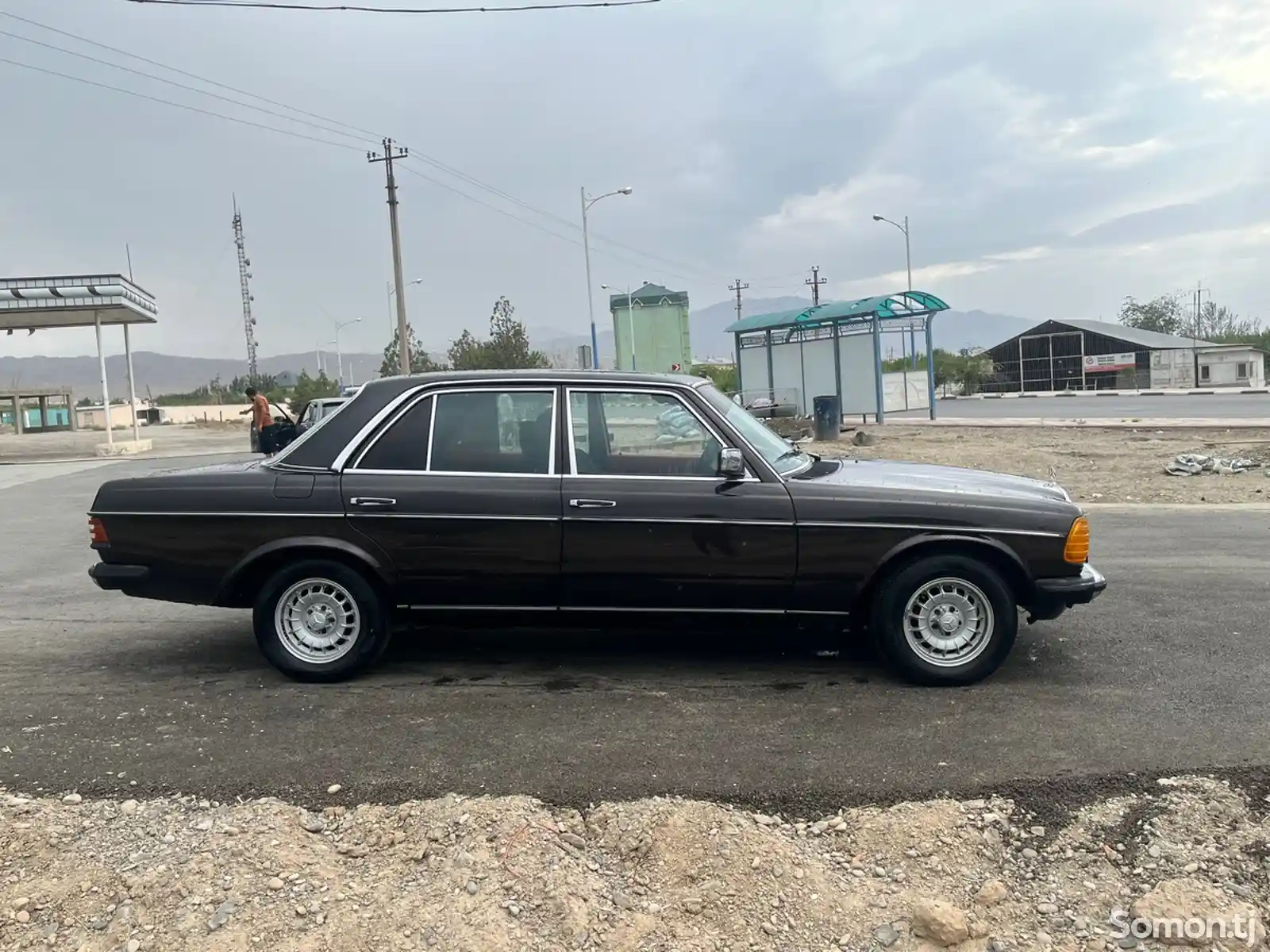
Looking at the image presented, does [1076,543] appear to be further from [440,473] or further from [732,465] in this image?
[440,473]

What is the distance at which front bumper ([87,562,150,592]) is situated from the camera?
5238 millimetres

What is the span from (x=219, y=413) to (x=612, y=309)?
3803 cm

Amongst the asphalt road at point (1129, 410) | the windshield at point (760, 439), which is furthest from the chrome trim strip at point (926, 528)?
the asphalt road at point (1129, 410)

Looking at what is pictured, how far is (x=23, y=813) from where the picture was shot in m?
3.71

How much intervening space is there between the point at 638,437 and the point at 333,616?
1846 mm

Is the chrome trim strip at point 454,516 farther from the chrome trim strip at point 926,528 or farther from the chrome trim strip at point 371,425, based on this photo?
the chrome trim strip at point 926,528

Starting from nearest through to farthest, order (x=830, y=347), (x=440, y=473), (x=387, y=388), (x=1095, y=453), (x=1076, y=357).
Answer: (x=440, y=473), (x=387, y=388), (x=1095, y=453), (x=830, y=347), (x=1076, y=357)

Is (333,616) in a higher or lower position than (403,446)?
lower

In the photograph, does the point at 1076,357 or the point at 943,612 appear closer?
the point at 943,612

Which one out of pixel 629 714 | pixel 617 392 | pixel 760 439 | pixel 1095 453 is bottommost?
pixel 629 714

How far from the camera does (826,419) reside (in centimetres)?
2316

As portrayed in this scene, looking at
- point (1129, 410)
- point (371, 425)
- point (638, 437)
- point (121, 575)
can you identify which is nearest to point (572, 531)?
point (638, 437)

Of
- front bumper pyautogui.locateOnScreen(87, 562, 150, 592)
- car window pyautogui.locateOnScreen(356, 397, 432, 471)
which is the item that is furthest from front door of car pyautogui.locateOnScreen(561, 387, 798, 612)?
front bumper pyautogui.locateOnScreen(87, 562, 150, 592)

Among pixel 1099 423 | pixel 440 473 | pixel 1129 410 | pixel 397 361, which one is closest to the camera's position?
pixel 440 473
